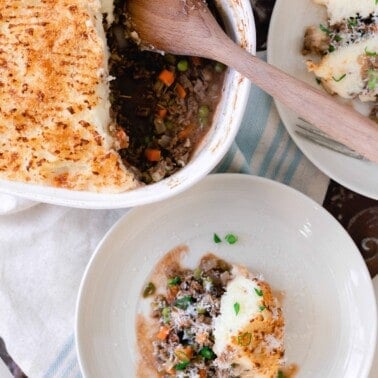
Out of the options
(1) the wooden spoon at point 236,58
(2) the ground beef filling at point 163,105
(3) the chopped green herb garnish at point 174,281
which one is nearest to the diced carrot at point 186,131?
(2) the ground beef filling at point 163,105

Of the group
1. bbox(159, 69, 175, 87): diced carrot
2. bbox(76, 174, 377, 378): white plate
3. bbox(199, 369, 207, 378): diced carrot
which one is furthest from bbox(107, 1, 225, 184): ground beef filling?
bbox(199, 369, 207, 378): diced carrot

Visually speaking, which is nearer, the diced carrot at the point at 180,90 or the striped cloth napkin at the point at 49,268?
the diced carrot at the point at 180,90

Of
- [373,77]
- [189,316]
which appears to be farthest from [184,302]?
[373,77]

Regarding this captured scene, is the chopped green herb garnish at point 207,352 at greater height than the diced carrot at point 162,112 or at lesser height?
lesser

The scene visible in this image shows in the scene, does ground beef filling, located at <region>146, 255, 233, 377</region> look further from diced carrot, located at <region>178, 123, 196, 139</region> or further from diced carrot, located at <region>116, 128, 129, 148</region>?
diced carrot, located at <region>116, 128, 129, 148</region>

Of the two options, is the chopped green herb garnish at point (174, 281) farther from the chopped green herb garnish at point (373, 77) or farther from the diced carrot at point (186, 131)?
the chopped green herb garnish at point (373, 77)

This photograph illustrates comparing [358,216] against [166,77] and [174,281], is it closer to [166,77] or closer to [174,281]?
[174,281]
